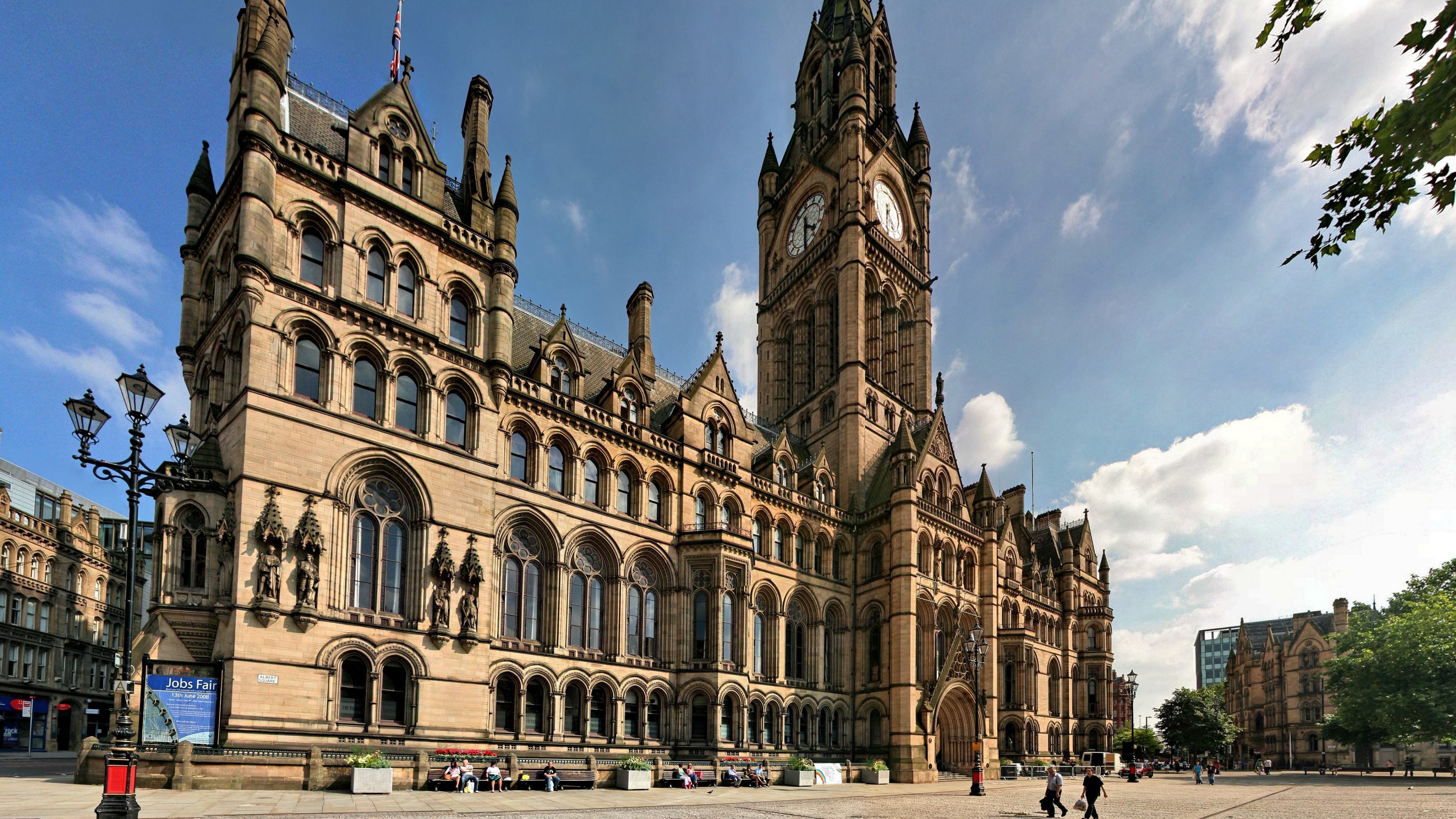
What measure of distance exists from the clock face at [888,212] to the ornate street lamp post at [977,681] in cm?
2625

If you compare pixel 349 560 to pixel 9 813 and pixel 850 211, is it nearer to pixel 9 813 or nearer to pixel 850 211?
pixel 9 813

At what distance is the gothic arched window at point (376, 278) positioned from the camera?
28.2m

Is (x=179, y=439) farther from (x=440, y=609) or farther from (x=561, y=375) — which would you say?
(x=561, y=375)

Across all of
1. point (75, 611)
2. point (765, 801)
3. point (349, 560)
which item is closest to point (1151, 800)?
point (765, 801)

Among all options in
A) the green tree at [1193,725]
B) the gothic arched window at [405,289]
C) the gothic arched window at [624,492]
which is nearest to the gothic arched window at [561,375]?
the gothic arched window at [624,492]

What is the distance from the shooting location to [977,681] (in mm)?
39594

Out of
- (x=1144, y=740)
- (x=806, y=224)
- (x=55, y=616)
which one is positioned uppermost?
(x=806, y=224)

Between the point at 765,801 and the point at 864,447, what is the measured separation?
27972mm

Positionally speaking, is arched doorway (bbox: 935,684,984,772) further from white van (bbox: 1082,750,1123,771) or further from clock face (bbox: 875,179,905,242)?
clock face (bbox: 875,179,905,242)

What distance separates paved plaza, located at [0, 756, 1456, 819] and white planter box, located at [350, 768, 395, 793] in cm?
57

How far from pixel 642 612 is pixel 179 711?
1717cm

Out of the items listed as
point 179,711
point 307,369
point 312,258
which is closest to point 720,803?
point 179,711

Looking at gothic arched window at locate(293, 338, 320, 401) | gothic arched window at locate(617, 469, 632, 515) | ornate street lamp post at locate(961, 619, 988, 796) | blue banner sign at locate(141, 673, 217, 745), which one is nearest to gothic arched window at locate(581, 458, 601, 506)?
gothic arched window at locate(617, 469, 632, 515)

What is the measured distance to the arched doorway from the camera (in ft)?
158
